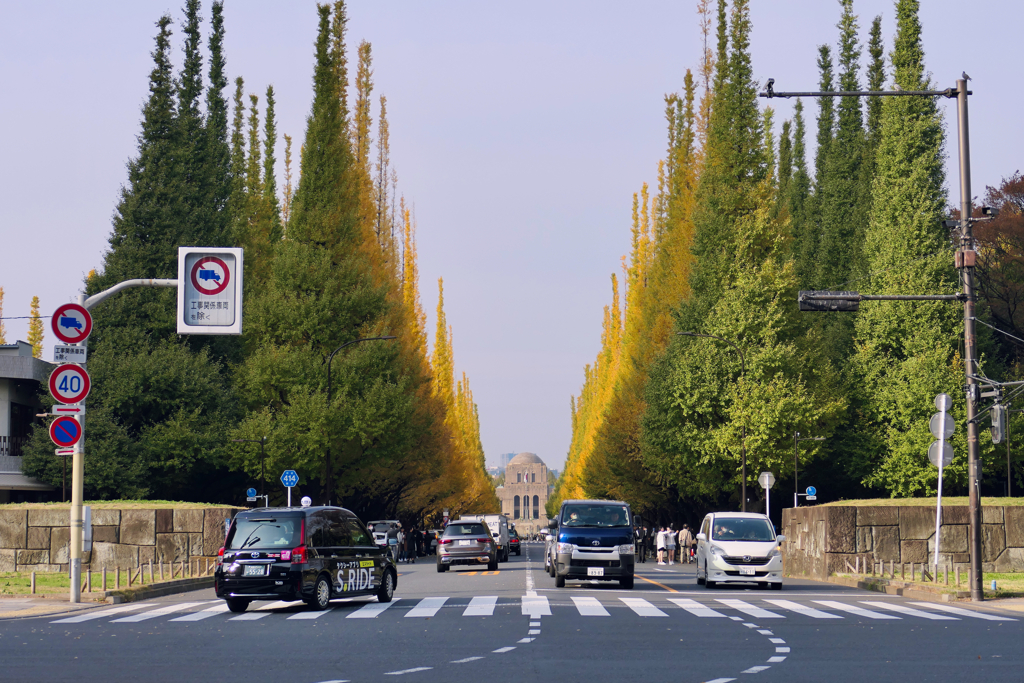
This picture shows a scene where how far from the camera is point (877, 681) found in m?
9.97

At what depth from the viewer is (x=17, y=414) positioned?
→ 167 feet

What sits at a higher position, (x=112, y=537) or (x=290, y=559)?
(x=290, y=559)

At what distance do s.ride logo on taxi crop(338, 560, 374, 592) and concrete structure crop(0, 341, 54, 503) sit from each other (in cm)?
3251

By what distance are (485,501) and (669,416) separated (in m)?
92.6

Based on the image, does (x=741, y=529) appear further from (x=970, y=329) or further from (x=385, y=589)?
(x=385, y=589)

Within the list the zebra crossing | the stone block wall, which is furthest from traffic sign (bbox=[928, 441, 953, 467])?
the stone block wall

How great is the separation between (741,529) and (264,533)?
12401 mm

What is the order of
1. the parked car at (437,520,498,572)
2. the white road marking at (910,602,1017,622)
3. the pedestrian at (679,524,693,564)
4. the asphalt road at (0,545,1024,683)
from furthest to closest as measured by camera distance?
the pedestrian at (679,524,693,564) < the parked car at (437,520,498,572) < the white road marking at (910,602,1017,622) < the asphalt road at (0,545,1024,683)

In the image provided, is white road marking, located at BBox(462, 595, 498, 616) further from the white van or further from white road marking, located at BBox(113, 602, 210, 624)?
the white van

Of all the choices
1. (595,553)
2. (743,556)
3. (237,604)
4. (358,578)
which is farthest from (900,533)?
(237,604)

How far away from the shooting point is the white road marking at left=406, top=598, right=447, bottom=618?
1777cm

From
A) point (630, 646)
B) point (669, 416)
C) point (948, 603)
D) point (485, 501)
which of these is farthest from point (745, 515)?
point (485, 501)

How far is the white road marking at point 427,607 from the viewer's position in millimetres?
17766

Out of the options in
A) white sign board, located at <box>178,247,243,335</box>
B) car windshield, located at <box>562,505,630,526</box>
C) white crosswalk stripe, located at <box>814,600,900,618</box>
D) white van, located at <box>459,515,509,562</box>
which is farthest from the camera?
white van, located at <box>459,515,509,562</box>
